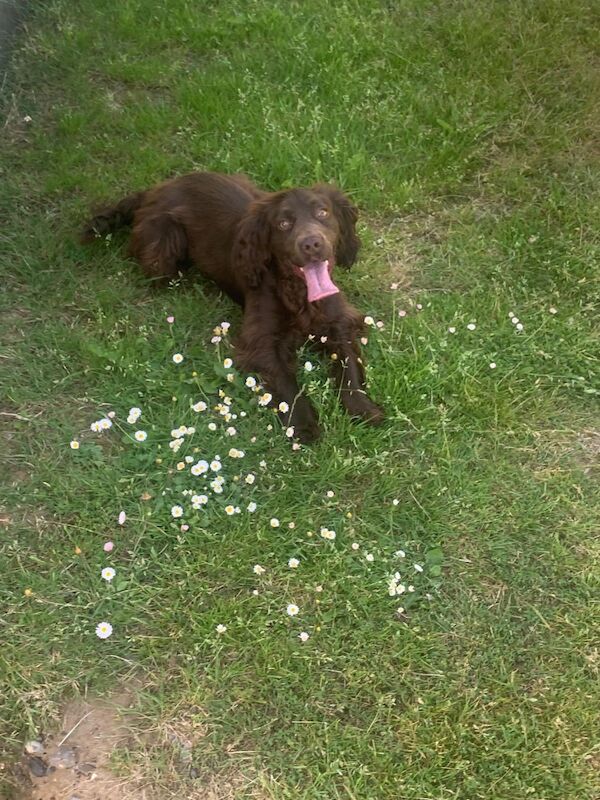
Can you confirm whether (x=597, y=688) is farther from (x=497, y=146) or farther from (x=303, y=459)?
(x=497, y=146)

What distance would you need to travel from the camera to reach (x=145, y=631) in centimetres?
243

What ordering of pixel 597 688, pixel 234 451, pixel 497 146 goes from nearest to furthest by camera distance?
1. pixel 597 688
2. pixel 234 451
3. pixel 497 146

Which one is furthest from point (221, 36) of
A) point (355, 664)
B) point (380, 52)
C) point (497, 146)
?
point (355, 664)

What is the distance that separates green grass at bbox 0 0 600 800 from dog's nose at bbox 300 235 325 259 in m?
0.50

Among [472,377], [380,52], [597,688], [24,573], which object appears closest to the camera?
[597,688]

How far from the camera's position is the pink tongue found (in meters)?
2.83

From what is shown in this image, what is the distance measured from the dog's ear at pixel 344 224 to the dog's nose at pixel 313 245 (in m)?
0.34

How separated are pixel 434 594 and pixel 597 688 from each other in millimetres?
552

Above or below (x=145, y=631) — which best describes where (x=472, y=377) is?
above

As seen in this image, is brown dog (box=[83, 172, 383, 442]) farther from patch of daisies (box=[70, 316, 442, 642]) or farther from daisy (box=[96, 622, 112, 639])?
daisy (box=[96, 622, 112, 639])

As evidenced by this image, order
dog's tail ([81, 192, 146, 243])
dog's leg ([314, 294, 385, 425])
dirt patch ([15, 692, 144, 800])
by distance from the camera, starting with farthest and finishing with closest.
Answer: dog's tail ([81, 192, 146, 243]), dog's leg ([314, 294, 385, 425]), dirt patch ([15, 692, 144, 800])

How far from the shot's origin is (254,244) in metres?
2.97

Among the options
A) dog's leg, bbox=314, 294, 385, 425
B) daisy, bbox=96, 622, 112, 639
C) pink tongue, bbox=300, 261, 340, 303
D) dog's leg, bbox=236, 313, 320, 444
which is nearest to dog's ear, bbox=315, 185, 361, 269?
dog's leg, bbox=314, 294, 385, 425

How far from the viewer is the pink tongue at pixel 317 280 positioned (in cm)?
283
